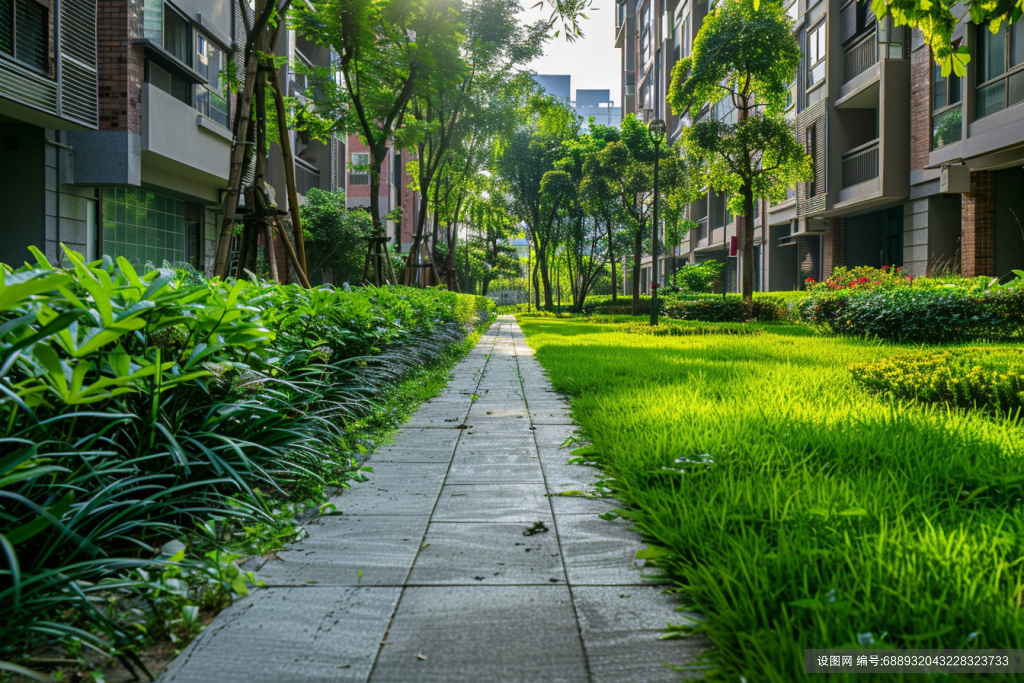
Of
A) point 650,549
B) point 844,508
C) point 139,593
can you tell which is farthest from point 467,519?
point 844,508

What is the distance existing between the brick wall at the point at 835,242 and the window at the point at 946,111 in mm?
6327

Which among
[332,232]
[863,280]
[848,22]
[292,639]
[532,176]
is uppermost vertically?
[848,22]

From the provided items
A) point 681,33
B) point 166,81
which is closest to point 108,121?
point 166,81

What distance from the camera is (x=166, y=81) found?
1625 cm

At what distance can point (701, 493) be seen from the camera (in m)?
2.85

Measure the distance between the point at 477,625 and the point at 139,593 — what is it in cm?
107

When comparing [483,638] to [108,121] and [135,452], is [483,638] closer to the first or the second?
[135,452]

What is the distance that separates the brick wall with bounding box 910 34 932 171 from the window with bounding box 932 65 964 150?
0.17m

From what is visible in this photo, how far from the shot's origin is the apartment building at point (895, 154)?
1535 cm

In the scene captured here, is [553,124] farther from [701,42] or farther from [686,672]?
[686,672]

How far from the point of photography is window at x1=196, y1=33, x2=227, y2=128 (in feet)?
56.6

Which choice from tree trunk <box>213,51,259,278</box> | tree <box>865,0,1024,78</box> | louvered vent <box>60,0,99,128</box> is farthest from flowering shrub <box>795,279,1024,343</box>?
louvered vent <box>60,0,99,128</box>

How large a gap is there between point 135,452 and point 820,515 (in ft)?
8.80

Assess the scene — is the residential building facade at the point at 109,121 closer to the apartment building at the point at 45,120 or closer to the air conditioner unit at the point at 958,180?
the apartment building at the point at 45,120
